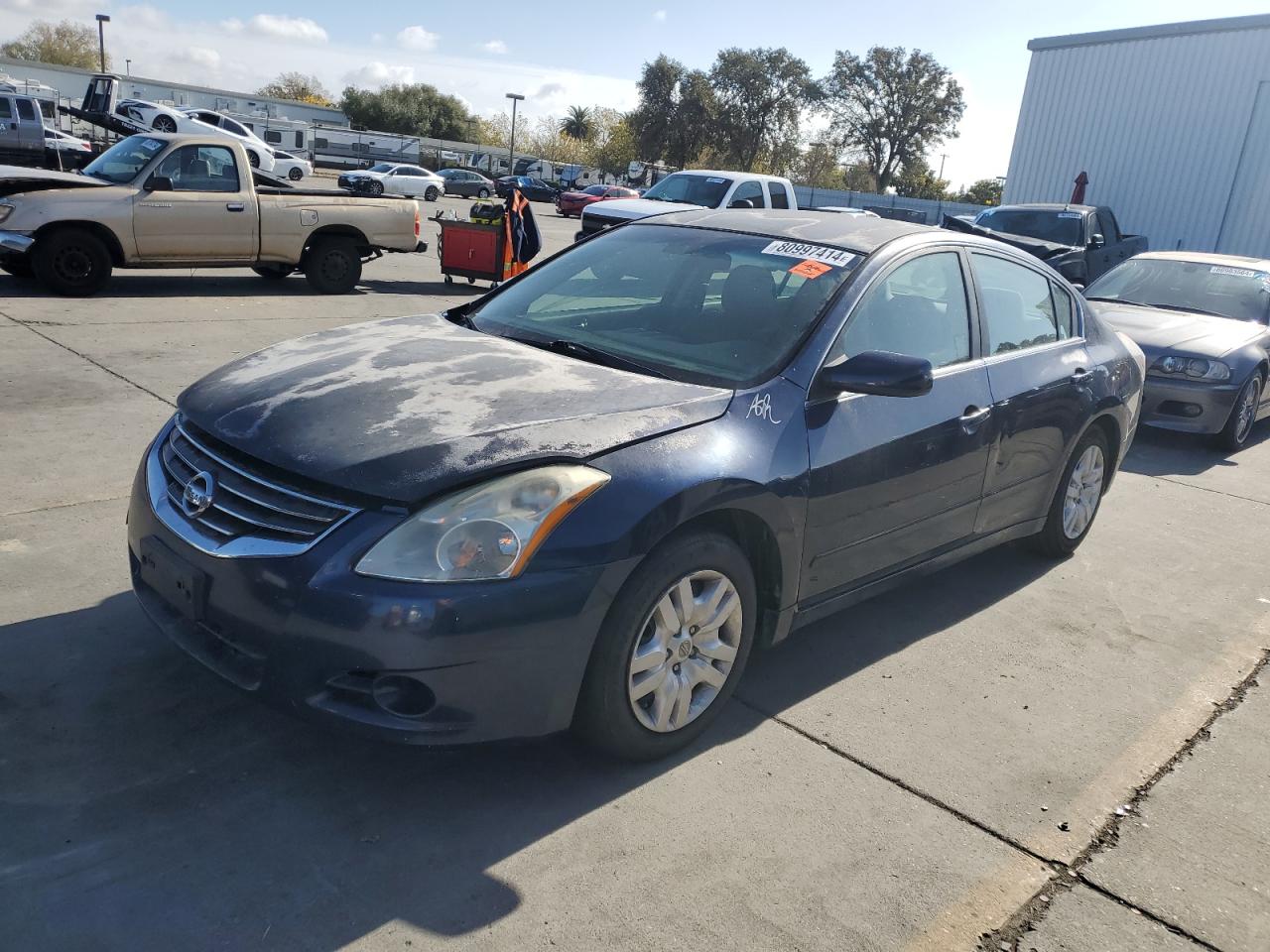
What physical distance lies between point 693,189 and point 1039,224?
5.32 m

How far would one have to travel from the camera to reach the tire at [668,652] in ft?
9.26

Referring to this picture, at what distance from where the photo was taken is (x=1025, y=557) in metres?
5.34

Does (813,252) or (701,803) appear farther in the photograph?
(813,252)

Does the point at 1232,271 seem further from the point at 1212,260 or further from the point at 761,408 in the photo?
the point at 761,408

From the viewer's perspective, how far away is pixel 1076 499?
5168mm

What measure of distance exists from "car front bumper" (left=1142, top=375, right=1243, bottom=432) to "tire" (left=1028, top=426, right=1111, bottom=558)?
10.6 feet

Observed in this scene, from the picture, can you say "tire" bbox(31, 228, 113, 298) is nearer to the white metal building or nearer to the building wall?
the white metal building

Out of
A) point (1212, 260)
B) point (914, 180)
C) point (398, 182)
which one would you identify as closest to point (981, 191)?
point (914, 180)

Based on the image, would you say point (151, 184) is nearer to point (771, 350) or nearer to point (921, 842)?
point (771, 350)

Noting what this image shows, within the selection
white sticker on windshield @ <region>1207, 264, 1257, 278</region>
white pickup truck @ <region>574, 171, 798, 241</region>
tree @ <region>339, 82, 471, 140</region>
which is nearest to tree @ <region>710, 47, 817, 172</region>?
tree @ <region>339, 82, 471, 140</region>

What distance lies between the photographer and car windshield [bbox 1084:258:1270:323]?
29.8 feet

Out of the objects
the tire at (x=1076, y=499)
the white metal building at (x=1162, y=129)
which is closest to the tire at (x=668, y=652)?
the tire at (x=1076, y=499)

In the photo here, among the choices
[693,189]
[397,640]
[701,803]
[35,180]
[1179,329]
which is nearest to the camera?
[397,640]

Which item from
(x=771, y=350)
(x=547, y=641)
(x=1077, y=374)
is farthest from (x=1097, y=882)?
(x=1077, y=374)
